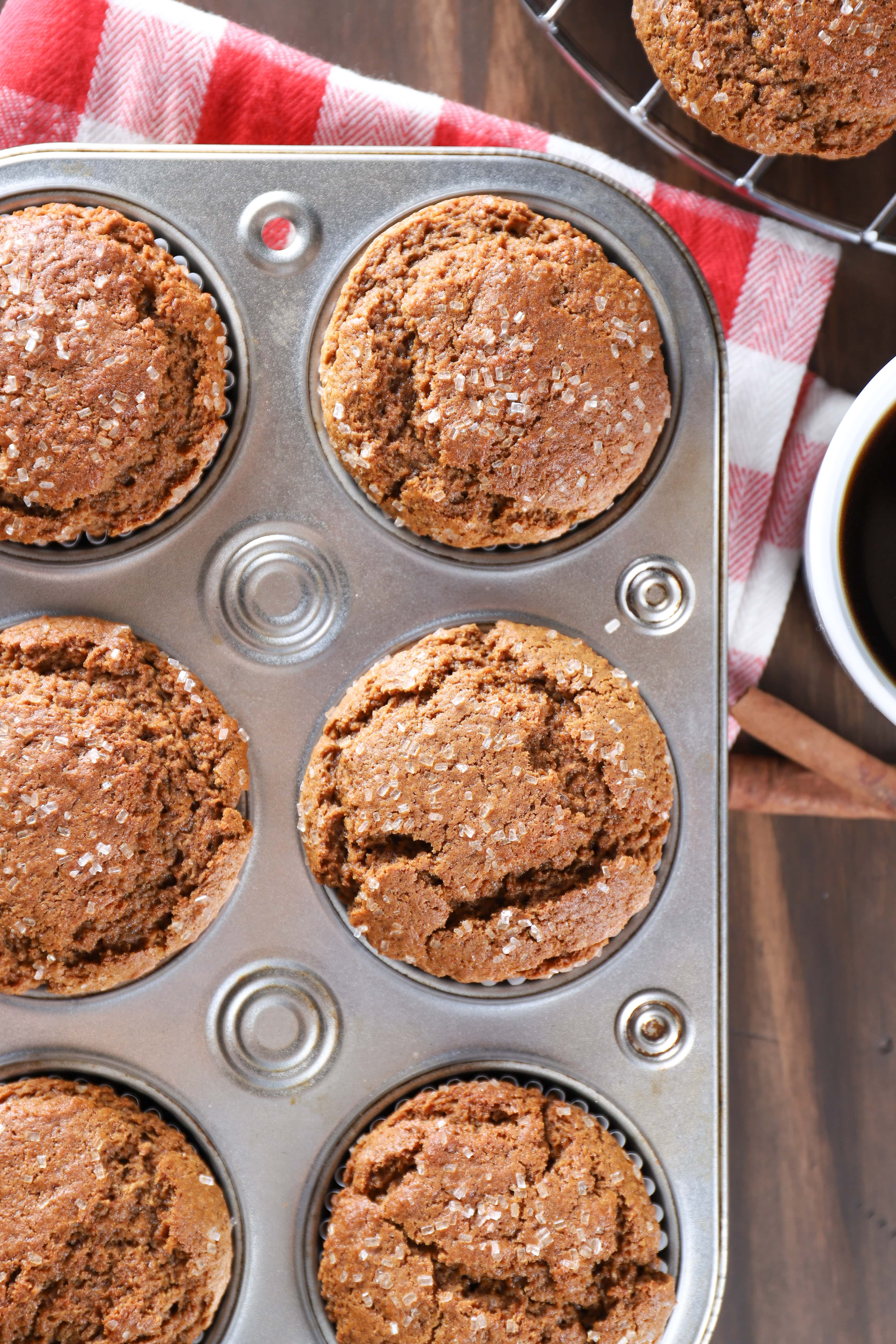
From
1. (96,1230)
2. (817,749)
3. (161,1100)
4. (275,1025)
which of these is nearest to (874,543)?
(817,749)

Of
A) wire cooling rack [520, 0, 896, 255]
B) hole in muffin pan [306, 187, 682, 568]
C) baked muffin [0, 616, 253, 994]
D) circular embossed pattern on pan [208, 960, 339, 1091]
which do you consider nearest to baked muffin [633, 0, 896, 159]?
wire cooling rack [520, 0, 896, 255]

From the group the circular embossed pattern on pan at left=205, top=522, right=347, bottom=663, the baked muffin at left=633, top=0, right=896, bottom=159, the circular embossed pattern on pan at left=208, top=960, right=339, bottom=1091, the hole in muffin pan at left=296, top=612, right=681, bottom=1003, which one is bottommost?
the circular embossed pattern on pan at left=208, top=960, right=339, bottom=1091

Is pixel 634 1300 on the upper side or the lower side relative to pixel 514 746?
lower

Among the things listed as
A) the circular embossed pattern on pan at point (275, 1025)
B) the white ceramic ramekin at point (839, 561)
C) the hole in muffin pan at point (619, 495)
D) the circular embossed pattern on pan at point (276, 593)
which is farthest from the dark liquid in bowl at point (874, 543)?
the circular embossed pattern on pan at point (275, 1025)

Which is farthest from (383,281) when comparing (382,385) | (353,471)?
(353,471)

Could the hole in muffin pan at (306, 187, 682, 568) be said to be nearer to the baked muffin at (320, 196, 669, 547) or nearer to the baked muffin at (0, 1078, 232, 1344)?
the baked muffin at (320, 196, 669, 547)

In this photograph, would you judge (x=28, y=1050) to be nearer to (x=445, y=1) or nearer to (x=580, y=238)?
(x=580, y=238)

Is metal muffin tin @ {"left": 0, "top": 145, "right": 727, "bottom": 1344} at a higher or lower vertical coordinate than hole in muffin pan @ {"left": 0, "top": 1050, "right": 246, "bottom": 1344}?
higher

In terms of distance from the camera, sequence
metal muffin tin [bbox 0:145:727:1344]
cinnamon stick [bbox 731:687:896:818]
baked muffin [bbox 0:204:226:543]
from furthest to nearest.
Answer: cinnamon stick [bbox 731:687:896:818]
metal muffin tin [bbox 0:145:727:1344]
baked muffin [bbox 0:204:226:543]

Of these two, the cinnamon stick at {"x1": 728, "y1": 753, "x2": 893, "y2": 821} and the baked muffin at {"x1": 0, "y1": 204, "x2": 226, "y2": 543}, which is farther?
the cinnamon stick at {"x1": 728, "y1": 753, "x2": 893, "y2": 821}
